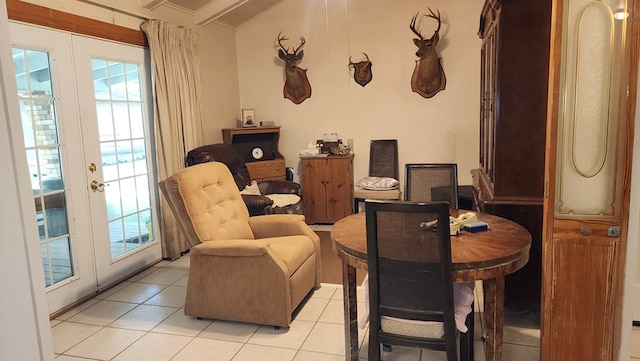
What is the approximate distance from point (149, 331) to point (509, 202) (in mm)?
2435

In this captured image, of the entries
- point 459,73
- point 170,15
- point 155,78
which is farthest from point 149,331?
point 459,73

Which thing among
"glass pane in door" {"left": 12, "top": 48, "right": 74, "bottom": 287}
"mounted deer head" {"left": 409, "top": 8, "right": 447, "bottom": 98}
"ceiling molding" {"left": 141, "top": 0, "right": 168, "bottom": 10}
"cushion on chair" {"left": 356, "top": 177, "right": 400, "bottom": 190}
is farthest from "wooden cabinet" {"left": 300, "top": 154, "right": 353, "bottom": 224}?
"glass pane in door" {"left": 12, "top": 48, "right": 74, "bottom": 287}

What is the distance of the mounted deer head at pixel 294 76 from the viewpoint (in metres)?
5.43

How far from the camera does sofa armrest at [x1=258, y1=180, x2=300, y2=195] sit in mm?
4910

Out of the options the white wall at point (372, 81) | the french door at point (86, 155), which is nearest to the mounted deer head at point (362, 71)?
the white wall at point (372, 81)

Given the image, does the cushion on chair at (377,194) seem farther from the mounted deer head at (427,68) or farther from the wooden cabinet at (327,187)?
the mounted deer head at (427,68)

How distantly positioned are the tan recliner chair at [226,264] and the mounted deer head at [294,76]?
2648 millimetres

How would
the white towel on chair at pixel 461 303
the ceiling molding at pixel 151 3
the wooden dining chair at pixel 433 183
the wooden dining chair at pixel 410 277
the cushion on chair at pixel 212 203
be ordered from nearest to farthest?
the wooden dining chair at pixel 410 277
the white towel on chair at pixel 461 303
the cushion on chair at pixel 212 203
the wooden dining chair at pixel 433 183
the ceiling molding at pixel 151 3

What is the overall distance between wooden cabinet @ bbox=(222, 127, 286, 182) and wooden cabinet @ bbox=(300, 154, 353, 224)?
0.35m

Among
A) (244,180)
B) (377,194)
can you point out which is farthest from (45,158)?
(377,194)

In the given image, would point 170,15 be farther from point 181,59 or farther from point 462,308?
point 462,308

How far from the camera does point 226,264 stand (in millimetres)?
2875

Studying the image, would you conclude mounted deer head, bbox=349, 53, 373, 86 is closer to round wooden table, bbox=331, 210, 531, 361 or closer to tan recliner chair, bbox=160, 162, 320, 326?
tan recliner chair, bbox=160, 162, 320, 326

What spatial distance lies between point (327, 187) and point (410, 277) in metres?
3.40
